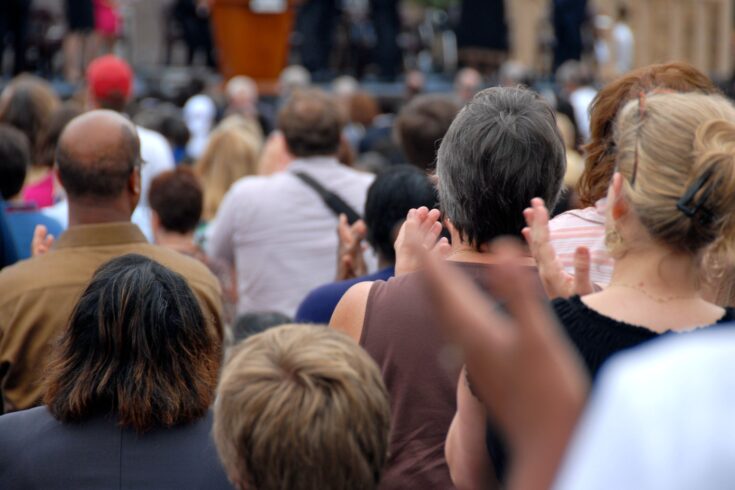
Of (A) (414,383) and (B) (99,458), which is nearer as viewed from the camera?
(B) (99,458)

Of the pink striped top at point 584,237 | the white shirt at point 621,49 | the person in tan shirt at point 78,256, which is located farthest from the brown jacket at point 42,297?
the white shirt at point 621,49

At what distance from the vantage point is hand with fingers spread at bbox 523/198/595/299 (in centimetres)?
205

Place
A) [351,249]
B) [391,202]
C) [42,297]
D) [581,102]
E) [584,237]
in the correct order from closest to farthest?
[584,237]
[42,297]
[391,202]
[351,249]
[581,102]

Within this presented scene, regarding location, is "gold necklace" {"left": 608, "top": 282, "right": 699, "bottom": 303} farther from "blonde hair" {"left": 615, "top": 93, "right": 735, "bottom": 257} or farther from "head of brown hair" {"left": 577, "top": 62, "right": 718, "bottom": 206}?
"head of brown hair" {"left": 577, "top": 62, "right": 718, "bottom": 206}

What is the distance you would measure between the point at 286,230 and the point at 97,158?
1.32m

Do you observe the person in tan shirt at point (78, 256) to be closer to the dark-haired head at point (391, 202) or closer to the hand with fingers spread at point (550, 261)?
the dark-haired head at point (391, 202)

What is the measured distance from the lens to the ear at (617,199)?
194 centimetres

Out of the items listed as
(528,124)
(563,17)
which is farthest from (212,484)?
(563,17)

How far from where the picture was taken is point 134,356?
2375 mm

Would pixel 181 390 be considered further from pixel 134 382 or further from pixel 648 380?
pixel 648 380

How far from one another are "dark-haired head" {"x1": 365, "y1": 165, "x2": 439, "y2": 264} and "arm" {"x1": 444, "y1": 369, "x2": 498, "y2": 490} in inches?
52.5

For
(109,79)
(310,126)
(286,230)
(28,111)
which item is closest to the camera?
(286,230)

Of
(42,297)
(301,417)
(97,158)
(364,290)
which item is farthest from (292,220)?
(301,417)

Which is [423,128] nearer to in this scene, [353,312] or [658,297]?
[353,312]
